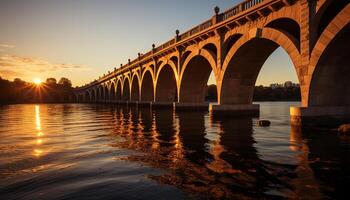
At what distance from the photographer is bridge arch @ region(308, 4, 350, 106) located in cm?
1385

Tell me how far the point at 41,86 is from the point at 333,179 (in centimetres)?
17126

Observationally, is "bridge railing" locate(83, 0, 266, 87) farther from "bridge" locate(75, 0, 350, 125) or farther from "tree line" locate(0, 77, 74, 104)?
"tree line" locate(0, 77, 74, 104)

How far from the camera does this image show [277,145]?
460 inches

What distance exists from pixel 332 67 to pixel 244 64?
10.7 meters

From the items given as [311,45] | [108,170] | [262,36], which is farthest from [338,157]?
[262,36]

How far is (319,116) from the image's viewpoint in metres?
16.0

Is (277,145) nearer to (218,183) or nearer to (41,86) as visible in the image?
(218,183)

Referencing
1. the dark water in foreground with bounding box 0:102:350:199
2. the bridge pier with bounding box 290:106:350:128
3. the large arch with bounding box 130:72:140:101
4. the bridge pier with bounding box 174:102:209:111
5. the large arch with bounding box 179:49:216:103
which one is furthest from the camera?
the large arch with bounding box 130:72:140:101

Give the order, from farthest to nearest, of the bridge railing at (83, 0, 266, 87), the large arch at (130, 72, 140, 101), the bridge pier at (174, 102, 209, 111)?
the large arch at (130, 72, 140, 101) < the bridge pier at (174, 102, 209, 111) < the bridge railing at (83, 0, 266, 87)

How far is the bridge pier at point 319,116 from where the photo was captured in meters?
15.7

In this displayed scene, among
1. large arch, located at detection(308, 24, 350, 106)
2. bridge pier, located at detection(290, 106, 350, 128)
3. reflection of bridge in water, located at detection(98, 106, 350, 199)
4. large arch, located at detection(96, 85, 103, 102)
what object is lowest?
reflection of bridge in water, located at detection(98, 106, 350, 199)

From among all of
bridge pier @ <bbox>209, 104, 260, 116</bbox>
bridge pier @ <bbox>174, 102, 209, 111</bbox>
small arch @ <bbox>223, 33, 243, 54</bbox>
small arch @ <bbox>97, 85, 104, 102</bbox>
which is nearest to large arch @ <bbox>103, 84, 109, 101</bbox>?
small arch @ <bbox>97, 85, 104, 102</bbox>

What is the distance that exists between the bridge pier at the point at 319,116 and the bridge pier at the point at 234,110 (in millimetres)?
10323

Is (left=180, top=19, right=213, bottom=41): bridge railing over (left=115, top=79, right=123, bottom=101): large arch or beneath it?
over
